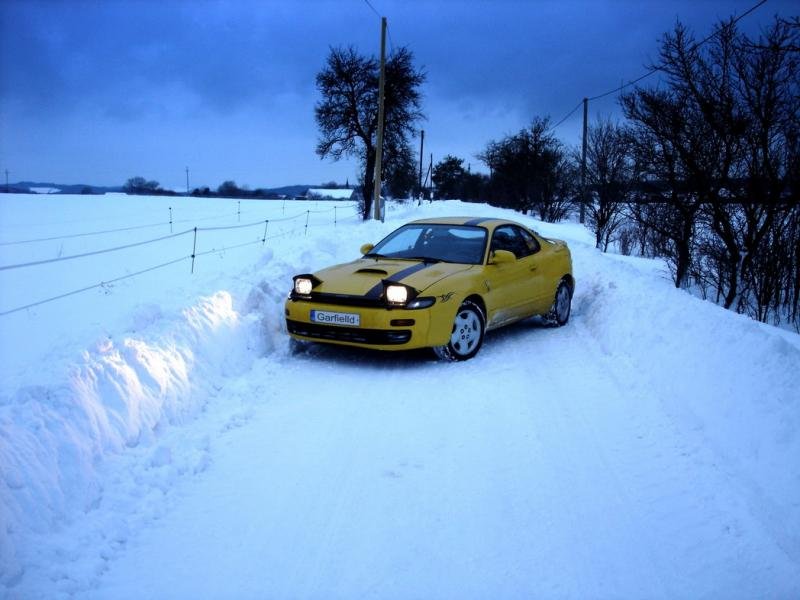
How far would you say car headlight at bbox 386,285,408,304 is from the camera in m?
6.27

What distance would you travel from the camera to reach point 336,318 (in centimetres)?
643

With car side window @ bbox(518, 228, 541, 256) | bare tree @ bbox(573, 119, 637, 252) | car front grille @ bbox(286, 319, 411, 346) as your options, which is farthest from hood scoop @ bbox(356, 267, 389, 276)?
bare tree @ bbox(573, 119, 637, 252)

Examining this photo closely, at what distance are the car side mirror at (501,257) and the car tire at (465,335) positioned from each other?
0.64m

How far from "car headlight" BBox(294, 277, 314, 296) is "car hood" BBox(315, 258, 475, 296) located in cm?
10

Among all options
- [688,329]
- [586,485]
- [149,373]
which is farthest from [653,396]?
[149,373]

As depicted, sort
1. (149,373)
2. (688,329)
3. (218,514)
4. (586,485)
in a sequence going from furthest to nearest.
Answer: (688,329) → (149,373) → (586,485) → (218,514)

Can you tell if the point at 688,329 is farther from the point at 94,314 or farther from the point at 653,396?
the point at 94,314

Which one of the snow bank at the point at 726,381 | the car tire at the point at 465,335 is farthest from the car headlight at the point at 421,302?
the snow bank at the point at 726,381

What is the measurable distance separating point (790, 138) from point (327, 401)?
730 cm

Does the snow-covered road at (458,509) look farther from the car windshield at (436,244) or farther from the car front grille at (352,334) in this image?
the car windshield at (436,244)

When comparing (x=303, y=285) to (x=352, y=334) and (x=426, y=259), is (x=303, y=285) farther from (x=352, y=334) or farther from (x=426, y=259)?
(x=426, y=259)

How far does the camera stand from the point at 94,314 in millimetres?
10820

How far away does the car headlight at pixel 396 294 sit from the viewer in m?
6.27

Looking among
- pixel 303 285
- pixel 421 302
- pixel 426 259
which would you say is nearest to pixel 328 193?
pixel 426 259
